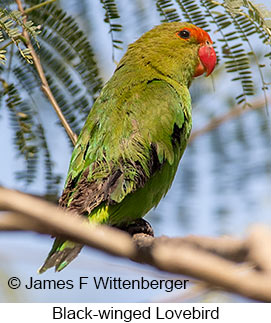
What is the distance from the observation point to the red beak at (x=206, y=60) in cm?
256

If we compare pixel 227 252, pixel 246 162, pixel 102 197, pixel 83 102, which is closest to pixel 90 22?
pixel 83 102

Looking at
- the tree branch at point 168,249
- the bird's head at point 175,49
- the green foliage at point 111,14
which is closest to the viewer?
the tree branch at point 168,249

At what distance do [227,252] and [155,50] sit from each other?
8.06 ft

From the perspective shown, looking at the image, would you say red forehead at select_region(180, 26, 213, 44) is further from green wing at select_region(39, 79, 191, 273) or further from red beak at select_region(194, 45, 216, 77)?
green wing at select_region(39, 79, 191, 273)

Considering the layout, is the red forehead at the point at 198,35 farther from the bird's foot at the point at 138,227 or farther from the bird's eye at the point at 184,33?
the bird's foot at the point at 138,227

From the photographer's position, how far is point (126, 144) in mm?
2225

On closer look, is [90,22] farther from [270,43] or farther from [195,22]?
[270,43]

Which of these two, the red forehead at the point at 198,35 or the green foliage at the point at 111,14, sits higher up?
the green foliage at the point at 111,14

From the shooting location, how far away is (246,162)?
97.3 inches

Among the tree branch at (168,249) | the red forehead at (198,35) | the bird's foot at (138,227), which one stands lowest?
the bird's foot at (138,227)

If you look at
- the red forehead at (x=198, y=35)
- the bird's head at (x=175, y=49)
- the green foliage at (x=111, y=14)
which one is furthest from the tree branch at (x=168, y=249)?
the red forehead at (x=198, y=35)

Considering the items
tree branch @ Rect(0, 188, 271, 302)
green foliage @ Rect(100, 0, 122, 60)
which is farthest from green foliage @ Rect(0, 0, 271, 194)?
tree branch @ Rect(0, 188, 271, 302)

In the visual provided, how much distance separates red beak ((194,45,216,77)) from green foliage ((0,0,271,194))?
0.10m

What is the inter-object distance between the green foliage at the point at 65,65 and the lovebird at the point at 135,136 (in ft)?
0.49
